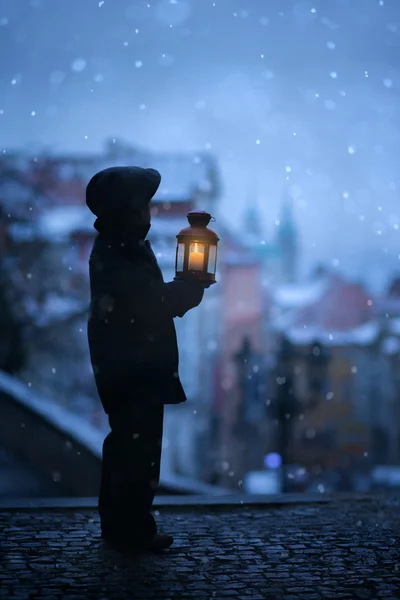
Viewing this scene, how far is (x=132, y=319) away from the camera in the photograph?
477cm

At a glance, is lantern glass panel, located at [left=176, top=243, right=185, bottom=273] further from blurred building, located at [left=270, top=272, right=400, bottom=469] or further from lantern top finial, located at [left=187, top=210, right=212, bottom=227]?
blurred building, located at [left=270, top=272, right=400, bottom=469]

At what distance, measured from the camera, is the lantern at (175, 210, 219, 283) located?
477cm

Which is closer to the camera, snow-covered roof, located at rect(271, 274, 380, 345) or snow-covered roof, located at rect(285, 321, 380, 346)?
snow-covered roof, located at rect(285, 321, 380, 346)

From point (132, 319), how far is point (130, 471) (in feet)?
2.59

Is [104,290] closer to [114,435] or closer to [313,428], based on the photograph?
[114,435]

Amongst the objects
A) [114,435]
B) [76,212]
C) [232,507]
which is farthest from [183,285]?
[76,212]

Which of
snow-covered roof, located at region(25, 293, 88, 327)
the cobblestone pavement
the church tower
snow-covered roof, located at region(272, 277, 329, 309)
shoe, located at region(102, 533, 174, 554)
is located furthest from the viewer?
the church tower

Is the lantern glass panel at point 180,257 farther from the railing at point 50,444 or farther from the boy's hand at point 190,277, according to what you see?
the railing at point 50,444

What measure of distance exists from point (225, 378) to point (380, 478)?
8.59 m

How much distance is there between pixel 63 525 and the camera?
5.39m

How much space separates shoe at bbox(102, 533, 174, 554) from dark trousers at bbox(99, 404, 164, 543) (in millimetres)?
27

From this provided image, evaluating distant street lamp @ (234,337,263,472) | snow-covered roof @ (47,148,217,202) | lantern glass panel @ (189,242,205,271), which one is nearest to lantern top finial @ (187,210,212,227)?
lantern glass panel @ (189,242,205,271)

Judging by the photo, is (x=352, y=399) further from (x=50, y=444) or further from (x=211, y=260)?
(x=211, y=260)

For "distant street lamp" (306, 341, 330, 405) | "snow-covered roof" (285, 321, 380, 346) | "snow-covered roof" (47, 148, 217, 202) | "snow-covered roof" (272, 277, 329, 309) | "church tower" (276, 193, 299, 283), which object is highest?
"church tower" (276, 193, 299, 283)
